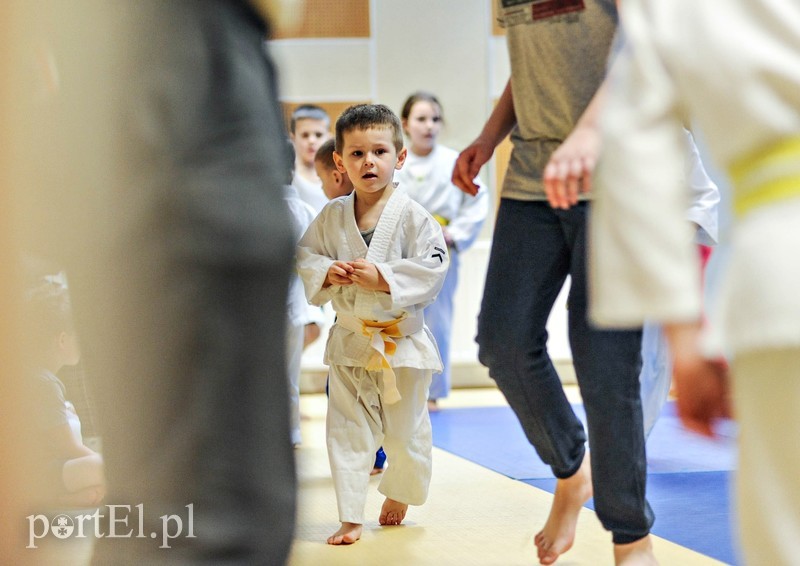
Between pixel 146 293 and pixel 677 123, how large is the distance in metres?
0.62

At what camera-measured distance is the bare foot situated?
7.04 ft

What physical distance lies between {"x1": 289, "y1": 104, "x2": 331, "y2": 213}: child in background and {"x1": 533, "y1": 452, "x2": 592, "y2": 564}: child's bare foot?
3.14m

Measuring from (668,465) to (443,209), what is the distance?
2449 millimetres

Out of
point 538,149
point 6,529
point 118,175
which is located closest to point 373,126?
point 538,149

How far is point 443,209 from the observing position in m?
6.00

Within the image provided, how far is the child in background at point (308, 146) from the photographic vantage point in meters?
5.36

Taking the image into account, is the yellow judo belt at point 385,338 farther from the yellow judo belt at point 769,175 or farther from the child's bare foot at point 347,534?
the yellow judo belt at point 769,175

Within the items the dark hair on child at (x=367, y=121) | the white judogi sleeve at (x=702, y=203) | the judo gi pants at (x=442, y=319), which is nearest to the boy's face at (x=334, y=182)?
the dark hair on child at (x=367, y=121)

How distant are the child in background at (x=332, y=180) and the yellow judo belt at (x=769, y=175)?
2.93 metres

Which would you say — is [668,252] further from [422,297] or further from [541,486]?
[541,486]

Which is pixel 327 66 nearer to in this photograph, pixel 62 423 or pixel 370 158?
pixel 370 158

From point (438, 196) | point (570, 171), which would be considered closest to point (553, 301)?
point (570, 171)

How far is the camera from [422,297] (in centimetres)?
306

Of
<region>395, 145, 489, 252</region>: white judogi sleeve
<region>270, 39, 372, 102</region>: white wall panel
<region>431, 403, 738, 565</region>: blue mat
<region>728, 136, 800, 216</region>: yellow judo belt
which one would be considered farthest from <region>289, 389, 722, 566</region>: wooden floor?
<region>270, 39, 372, 102</region>: white wall panel
